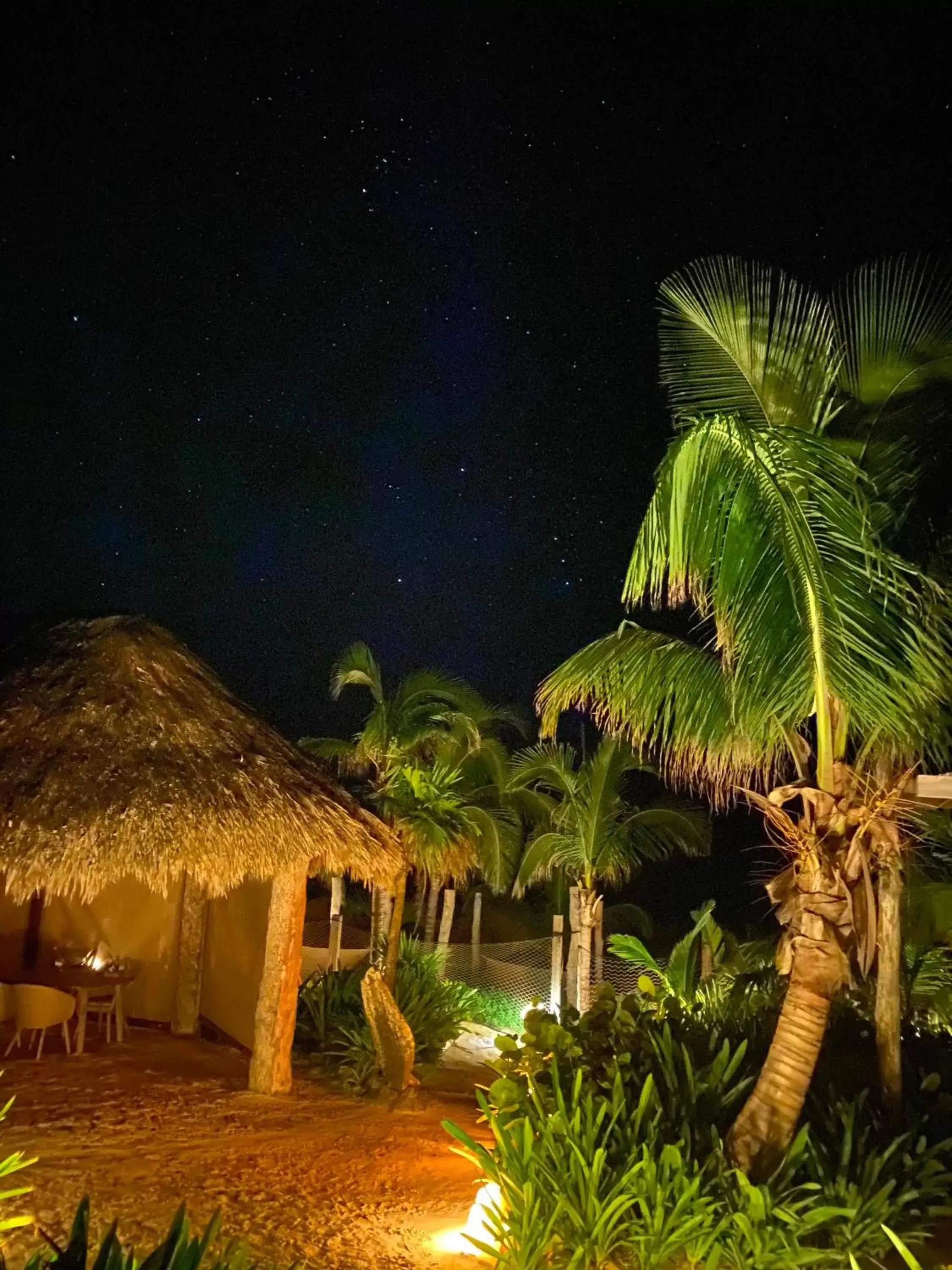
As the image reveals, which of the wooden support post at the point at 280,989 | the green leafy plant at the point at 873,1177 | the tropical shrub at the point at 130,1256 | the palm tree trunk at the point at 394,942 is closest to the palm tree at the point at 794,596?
the green leafy plant at the point at 873,1177

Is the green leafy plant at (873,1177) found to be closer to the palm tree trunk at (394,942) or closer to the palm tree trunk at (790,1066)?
the palm tree trunk at (790,1066)

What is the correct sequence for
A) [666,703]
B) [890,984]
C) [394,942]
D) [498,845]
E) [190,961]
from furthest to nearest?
[498,845] → [190,961] → [394,942] → [890,984] → [666,703]

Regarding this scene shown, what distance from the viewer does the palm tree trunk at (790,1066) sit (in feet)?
17.0

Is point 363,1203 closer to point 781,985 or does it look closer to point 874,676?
point 874,676

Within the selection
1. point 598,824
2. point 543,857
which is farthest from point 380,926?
point 543,857

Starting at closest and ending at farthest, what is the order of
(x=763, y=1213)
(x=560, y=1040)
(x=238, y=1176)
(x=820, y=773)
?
(x=763, y=1213), (x=820, y=773), (x=238, y=1176), (x=560, y=1040)

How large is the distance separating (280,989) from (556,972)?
5.08 meters

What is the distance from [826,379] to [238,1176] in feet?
17.9

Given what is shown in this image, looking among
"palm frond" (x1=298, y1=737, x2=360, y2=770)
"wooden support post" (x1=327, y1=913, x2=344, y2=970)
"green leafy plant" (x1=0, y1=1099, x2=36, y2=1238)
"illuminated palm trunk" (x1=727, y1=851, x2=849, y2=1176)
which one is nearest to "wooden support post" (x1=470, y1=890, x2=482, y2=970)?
"wooden support post" (x1=327, y1=913, x2=344, y2=970)

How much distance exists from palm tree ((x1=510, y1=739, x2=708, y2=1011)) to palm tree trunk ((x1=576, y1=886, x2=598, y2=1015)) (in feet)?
0.07

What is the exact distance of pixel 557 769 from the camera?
14008mm

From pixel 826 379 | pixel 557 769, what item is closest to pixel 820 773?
pixel 826 379

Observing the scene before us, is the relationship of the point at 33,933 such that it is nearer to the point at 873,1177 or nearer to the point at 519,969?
the point at 519,969

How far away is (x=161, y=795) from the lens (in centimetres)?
743
